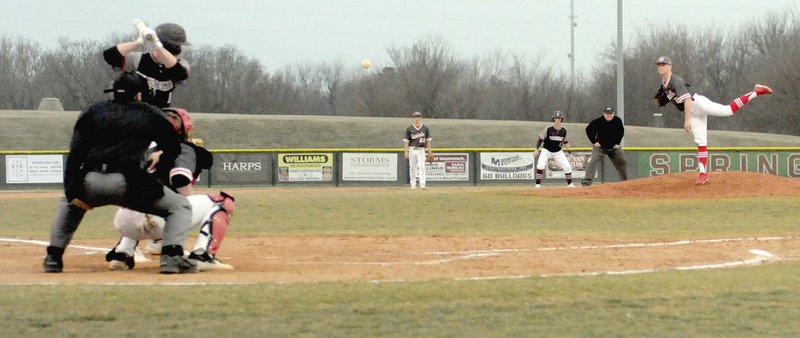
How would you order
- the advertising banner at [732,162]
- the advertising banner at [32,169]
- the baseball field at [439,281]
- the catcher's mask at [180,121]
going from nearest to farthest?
the baseball field at [439,281]
the catcher's mask at [180,121]
the advertising banner at [32,169]
the advertising banner at [732,162]

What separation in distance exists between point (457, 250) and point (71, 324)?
5221 millimetres

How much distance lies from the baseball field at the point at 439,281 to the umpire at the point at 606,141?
307 inches

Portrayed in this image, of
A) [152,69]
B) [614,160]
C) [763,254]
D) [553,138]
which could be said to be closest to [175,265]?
[152,69]

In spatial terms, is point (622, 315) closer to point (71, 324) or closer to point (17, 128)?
point (71, 324)

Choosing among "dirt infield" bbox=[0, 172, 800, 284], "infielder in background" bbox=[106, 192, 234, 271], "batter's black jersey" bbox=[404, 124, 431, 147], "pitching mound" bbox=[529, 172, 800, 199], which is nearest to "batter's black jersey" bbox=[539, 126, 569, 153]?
"batter's black jersey" bbox=[404, 124, 431, 147]

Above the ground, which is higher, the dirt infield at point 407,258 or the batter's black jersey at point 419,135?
the batter's black jersey at point 419,135

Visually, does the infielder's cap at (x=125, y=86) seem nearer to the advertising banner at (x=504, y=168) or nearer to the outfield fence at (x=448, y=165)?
the outfield fence at (x=448, y=165)

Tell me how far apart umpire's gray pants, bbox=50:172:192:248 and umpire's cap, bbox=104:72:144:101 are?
550 millimetres

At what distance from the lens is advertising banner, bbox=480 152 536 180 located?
118 feet

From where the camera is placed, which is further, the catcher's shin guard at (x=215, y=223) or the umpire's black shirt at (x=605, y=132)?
the umpire's black shirt at (x=605, y=132)

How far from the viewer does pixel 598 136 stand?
23.6 meters

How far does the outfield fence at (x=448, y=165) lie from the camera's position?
3531cm

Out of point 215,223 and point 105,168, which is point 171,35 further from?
point 105,168

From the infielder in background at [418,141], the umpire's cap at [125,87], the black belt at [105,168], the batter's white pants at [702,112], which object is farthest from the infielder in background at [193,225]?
the infielder in background at [418,141]
